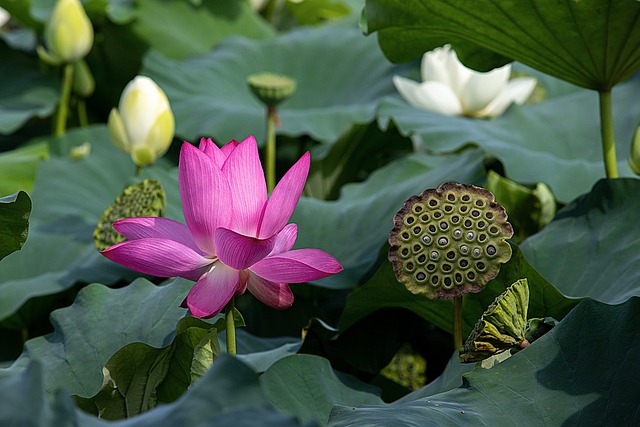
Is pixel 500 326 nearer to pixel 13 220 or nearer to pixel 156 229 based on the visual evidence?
pixel 156 229

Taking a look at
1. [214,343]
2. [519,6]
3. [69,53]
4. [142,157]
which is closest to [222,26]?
[69,53]

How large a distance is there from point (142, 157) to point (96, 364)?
596mm

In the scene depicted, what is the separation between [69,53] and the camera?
1.77m

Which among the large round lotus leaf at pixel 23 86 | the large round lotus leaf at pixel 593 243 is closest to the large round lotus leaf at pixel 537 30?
the large round lotus leaf at pixel 593 243

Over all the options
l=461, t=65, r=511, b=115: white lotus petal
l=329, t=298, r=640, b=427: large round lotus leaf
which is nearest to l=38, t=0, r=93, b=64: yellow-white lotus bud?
l=461, t=65, r=511, b=115: white lotus petal

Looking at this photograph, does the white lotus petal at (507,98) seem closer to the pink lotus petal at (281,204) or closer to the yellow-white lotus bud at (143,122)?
the yellow-white lotus bud at (143,122)

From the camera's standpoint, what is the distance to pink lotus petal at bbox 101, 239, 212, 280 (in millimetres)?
616

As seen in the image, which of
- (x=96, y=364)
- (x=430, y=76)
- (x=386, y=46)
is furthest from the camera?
(x=430, y=76)

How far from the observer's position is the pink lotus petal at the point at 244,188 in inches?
25.2

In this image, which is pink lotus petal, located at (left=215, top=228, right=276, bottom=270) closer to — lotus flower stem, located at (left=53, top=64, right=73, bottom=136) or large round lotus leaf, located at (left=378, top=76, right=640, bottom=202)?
large round lotus leaf, located at (left=378, top=76, right=640, bottom=202)

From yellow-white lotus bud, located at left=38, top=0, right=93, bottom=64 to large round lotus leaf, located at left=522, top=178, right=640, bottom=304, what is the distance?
3.61ft

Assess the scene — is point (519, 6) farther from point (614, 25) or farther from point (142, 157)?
point (142, 157)

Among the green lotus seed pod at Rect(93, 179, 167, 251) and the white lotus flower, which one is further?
the white lotus flower

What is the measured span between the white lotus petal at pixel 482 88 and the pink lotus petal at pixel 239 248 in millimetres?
1001
